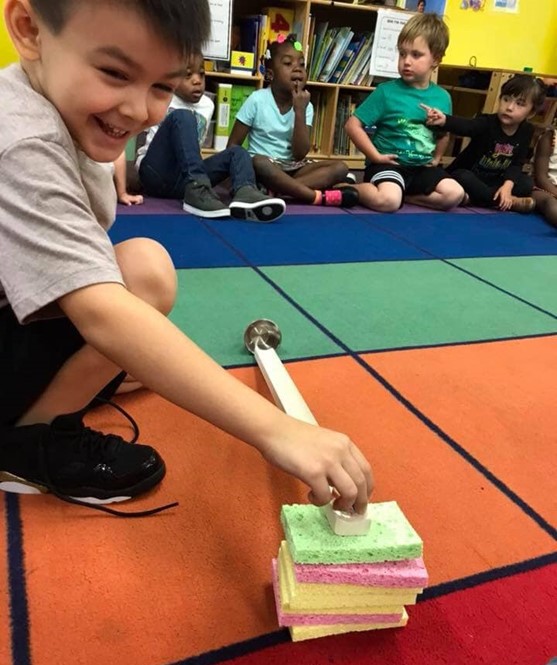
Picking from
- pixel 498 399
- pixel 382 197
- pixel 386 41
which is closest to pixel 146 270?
pixel 498 399

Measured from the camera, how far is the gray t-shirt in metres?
0.53

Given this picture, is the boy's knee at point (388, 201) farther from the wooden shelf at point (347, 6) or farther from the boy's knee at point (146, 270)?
the boy's knee at point (146, 270)

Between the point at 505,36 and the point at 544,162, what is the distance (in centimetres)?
115

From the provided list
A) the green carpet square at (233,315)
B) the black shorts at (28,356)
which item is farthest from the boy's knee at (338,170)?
the black shorts at (28,356)

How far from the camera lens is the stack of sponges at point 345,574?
54 cm

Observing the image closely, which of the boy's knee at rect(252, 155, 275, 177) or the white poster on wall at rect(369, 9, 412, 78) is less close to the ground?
the white poster on wall at rect(369, 9, 412, 78)

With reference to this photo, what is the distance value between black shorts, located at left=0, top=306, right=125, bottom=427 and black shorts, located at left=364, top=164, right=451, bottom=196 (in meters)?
2.05

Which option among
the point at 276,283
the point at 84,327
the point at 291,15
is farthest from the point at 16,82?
the point at 291,15

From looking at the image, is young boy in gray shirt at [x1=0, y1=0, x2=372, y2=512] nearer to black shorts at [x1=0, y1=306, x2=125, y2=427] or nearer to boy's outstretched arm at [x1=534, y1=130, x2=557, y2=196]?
black shorts at [x1=0, y1=306, x2=125, y2=427]

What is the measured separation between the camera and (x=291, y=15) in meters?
2.98

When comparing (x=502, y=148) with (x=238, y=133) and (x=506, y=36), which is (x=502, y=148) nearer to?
(x=238, y=133)

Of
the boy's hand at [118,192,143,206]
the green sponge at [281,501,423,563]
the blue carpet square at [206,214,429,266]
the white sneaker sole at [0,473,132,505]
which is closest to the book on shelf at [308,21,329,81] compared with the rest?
the blue carpet square at [206,214,429,266]

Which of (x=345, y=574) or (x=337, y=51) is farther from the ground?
(x=337, y=51)

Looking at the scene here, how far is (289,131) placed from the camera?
2.60 meters
